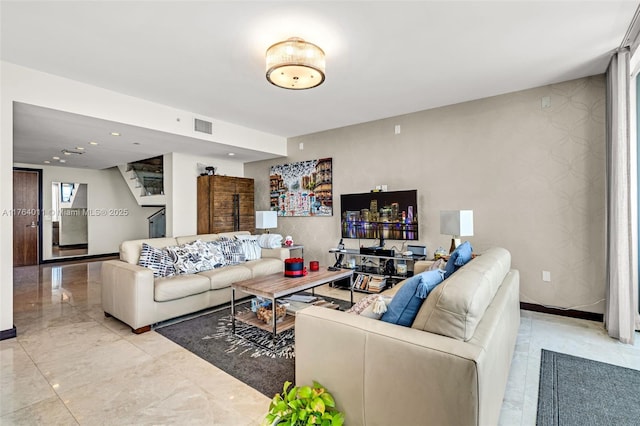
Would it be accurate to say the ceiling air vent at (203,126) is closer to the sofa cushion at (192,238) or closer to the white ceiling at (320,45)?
the white ceiling at (320,45)

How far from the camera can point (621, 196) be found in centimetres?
281

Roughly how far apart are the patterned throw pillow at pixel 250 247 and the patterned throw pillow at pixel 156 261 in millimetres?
1058

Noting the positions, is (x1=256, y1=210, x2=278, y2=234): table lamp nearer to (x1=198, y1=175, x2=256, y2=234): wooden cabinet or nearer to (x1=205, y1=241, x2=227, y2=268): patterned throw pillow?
(x1=205, y1=241, x2=227, y2=268): patterned throw pillow

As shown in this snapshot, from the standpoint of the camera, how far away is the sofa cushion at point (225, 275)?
3617mm

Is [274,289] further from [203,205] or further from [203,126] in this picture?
[203,205]

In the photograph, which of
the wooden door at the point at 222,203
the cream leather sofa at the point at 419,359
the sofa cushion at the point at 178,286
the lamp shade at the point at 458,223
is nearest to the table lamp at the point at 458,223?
the lamp shade at the point at 458,223

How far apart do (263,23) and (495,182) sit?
322cm

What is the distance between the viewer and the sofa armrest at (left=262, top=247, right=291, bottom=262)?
4602 mm

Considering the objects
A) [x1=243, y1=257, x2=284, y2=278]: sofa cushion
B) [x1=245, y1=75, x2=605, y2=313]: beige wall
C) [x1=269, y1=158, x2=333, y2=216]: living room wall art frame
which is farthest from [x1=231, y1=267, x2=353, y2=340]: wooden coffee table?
[x1=269, y1=158, x2=333, y2=216]: living room wall art frame

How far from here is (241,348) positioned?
269 cm

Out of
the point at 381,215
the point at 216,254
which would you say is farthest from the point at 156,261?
the point at 381,215

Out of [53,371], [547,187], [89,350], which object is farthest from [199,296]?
[547,187]

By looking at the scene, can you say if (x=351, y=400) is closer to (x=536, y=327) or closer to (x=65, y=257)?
(x=536, y=327)

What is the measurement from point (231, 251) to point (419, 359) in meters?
3.41
